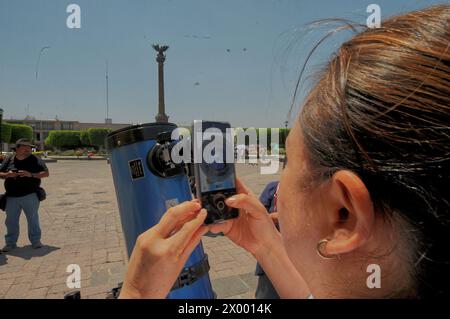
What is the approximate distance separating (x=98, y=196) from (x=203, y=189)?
8.94m

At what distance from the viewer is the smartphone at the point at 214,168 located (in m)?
1.02

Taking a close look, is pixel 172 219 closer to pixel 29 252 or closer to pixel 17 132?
pixel 29 252

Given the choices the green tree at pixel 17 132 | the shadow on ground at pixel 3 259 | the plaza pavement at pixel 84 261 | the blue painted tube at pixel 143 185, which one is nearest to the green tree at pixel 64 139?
the green tree at pixel 17 132

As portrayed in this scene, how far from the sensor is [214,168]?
106 centimetres

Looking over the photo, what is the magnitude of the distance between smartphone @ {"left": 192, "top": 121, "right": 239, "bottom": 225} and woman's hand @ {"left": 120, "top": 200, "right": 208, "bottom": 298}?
13 cm

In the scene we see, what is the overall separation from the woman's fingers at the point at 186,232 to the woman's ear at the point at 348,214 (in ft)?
1.27

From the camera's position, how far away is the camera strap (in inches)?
56.7

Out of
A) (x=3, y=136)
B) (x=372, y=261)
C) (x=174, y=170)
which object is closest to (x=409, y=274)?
(x=372, y=261)

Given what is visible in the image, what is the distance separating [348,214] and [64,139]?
4831 centimetres

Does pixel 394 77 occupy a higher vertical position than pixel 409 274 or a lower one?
higher

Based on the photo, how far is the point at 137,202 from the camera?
58.6 inches

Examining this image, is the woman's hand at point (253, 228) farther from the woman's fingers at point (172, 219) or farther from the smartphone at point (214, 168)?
the woman's fingers at point (172, 219)

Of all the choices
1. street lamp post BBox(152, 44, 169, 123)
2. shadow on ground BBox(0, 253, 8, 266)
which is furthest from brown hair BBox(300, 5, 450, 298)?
street lamp post BBox(152, 44, 169, 123)
